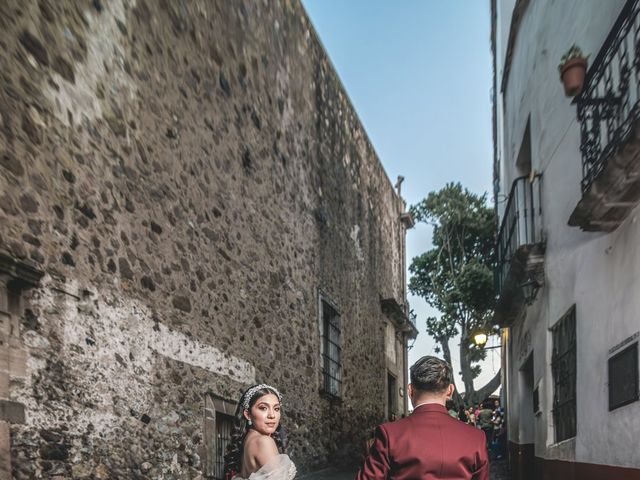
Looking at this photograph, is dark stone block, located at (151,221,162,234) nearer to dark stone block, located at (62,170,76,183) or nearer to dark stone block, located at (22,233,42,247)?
dark stone block, located at (62,170,76,183)

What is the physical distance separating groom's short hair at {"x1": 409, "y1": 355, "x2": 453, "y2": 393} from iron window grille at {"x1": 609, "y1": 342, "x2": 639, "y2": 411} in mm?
2443

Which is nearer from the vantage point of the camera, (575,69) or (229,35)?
(575,69)

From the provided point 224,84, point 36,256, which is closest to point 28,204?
point 36,256

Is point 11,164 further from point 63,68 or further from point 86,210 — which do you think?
point 63,68

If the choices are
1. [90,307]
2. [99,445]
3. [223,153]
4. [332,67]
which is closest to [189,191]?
[223,153]

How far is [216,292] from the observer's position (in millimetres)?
7754

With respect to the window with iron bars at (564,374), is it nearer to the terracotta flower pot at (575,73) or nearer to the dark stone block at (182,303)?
the terracotta flower pot at (575,73)

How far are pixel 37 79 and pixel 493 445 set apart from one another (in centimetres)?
1451

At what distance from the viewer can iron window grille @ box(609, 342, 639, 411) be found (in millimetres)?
4906

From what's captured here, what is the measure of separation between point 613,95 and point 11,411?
4.85m

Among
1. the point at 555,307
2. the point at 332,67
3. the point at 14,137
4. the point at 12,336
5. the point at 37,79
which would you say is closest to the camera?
the point at 12,336

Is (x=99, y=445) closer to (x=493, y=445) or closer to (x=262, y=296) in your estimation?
(x=262, y=296)

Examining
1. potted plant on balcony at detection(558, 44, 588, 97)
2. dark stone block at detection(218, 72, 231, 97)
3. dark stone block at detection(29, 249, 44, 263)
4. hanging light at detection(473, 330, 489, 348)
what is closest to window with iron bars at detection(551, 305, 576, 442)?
potted plant on balcony at detection(558, 44, 588, 97)

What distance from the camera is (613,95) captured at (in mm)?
5426
